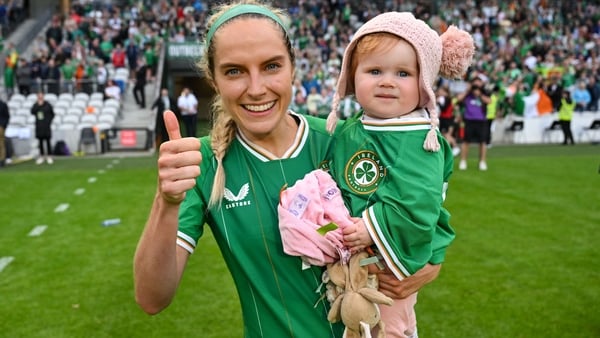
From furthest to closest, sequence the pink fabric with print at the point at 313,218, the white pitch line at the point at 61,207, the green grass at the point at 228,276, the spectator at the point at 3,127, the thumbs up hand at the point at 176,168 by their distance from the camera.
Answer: the spectator at the point at 3,127
the white pitch line at the point at 61,207
the green grass at the point at 228,276
the pink fabric with print at the point at 313,218
the thumbs up hand at the point at 176,168

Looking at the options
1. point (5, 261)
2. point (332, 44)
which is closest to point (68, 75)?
point (332, 44)

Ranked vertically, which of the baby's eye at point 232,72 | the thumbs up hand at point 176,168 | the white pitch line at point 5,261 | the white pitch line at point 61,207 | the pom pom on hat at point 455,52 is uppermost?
the pom pom on hat at point 455,52

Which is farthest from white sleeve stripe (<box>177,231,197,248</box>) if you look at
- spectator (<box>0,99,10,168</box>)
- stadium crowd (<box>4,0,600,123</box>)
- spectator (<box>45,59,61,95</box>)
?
spectator (<box>45,59,61,95</box>)

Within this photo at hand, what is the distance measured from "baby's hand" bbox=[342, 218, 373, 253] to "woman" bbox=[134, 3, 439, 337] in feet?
0.46

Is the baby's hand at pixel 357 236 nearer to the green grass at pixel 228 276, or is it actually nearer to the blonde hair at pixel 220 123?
the blonde hair at pixel 220 123

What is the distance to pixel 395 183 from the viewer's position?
175 cm

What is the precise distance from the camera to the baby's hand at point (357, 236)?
1721mm

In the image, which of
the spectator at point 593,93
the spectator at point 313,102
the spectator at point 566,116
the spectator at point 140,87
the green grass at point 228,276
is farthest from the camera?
the spectator at point 593,93

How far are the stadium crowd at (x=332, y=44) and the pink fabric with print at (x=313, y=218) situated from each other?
1441 cm

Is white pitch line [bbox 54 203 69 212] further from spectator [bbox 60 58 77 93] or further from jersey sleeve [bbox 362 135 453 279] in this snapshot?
spectator [bbox 60 58 77 93]

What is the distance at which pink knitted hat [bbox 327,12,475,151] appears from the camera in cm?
193

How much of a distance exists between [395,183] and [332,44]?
2311 centimetres

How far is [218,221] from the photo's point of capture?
1.77m

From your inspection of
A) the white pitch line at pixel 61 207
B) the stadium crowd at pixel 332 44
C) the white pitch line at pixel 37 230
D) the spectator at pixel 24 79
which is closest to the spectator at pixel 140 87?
the stadium crowd at pixel 332 44
